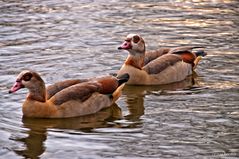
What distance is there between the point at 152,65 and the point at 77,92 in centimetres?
310

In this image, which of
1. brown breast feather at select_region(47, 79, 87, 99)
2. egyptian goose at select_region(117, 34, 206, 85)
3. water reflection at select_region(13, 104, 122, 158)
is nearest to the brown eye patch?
brown breast feather at select_region(47, 79, 87, 99)

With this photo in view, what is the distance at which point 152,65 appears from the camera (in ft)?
55.8

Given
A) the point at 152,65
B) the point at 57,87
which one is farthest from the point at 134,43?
the point at 57,87

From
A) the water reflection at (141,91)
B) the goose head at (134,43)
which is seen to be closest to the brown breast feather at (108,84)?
the water reflection at (141,91)

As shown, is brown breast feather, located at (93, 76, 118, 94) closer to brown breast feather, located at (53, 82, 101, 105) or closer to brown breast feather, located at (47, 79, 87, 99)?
brown breast feather, located at (53, 82, 101, 105)

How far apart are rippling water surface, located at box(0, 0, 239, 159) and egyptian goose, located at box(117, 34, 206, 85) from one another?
0.81ft

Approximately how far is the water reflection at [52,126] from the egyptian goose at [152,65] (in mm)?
1964

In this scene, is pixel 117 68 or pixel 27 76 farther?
pixel 117 68

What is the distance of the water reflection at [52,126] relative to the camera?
41.1 feet

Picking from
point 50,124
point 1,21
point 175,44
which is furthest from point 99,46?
point 50,124

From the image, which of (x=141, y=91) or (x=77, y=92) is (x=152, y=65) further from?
(x=77, y=92)

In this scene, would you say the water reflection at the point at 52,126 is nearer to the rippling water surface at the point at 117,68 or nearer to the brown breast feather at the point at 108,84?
the rippling water surface at the point at 117,68

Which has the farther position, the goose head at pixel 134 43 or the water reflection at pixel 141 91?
the goose head at pixel 134 43

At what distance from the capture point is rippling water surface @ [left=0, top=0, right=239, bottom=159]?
491 inches
